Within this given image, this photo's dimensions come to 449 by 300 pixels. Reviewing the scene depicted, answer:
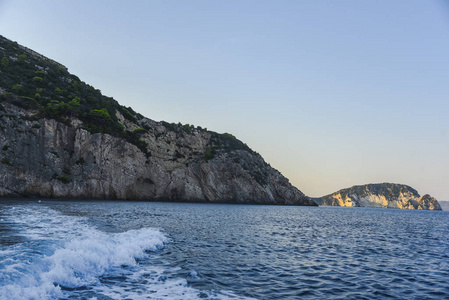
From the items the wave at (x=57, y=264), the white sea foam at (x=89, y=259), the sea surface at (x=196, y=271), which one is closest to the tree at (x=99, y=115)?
the sea surface at (x=196, y=271)

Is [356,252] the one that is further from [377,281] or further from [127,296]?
[127,296]

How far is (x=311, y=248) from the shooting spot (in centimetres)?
2203

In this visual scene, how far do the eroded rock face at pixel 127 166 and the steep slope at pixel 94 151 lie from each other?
0.21 meters

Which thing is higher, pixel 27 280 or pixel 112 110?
pixel 112 110

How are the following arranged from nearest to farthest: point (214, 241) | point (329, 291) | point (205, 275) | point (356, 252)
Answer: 1. point (329, 291)
2. point (205, 275)
3. point (356, 252)
4. point (214, 241)

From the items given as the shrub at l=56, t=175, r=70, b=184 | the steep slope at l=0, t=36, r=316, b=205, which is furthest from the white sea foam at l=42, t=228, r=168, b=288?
the shrub at l=56, t=175, r=70, b=184

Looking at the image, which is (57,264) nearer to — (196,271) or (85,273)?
(85,273)

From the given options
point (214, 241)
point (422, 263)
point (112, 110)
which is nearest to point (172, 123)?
point (112, 110)

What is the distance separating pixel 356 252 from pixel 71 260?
64.0 feet

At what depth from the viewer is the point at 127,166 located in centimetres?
8306

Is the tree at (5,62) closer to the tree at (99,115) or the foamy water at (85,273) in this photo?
the tree at (99,115)

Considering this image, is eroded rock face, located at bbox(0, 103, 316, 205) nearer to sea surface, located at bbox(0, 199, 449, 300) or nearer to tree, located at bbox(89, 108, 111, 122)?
tree, located at bbox(89, 108, 111, 122)

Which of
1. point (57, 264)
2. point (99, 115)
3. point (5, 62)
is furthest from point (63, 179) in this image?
point (57, 264)

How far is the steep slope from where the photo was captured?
63781 mm
